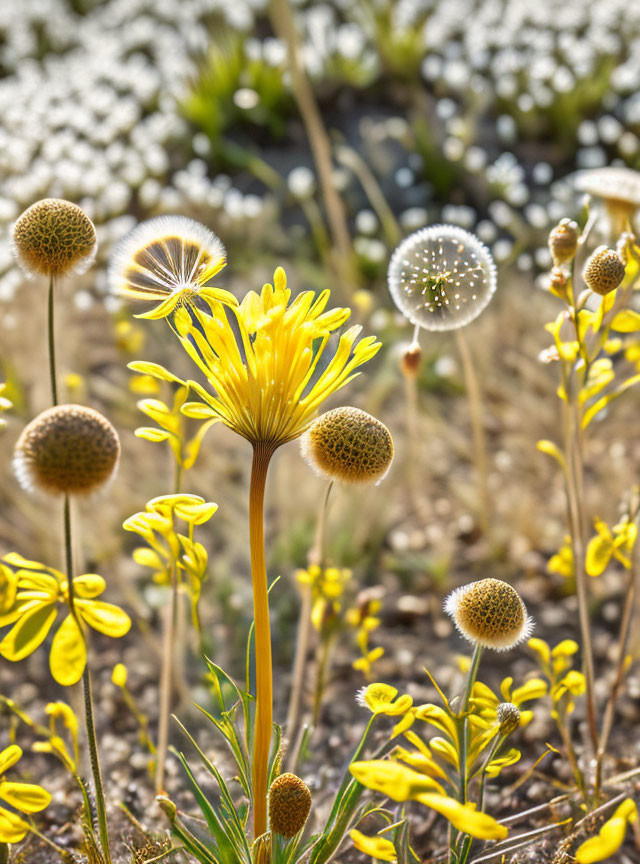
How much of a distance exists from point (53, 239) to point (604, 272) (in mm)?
623

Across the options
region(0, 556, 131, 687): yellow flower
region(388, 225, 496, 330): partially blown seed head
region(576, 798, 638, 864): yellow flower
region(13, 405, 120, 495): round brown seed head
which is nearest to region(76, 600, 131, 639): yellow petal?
region(0, 556, 131, 687): yellow flower

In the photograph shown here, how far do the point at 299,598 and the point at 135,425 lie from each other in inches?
27.5

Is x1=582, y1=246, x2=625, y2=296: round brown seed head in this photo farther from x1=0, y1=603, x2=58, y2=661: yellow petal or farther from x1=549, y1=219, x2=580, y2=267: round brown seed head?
x1=0, y1=603, x2=58, y2=661: yellow petal

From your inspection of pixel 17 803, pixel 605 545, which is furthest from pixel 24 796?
pixel 605 545

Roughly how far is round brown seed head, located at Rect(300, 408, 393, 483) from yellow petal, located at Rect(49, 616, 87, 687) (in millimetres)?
307

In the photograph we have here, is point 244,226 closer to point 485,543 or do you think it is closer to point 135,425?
point 135,425

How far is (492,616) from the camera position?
2.76 feet

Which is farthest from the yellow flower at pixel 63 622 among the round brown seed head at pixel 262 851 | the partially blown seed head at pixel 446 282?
the partially blown seed head at pixel 446 282

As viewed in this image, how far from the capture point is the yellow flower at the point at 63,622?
69 cm

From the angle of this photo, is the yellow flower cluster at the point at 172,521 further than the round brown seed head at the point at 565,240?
No

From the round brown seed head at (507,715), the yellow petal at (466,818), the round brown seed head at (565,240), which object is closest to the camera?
the yellow petal at (466,818)

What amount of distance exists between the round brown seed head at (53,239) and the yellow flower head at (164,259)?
0.05 meters

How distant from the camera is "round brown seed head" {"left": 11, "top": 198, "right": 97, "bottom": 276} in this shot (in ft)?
2.94

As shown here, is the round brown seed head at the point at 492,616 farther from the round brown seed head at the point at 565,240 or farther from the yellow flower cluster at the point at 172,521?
the round brown seed head at the point at 565,240
